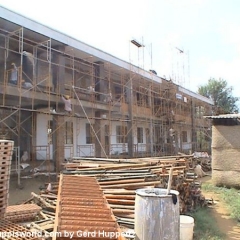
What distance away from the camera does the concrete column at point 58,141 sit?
46.6 ft

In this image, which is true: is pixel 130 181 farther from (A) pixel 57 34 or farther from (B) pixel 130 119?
(B) pixel 130 119

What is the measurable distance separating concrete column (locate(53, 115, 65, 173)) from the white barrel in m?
10.2

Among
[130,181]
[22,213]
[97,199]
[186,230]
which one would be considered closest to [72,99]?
[130,181]

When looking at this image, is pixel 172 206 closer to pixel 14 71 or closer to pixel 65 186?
pixel 65 186

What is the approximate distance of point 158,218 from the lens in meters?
4.39

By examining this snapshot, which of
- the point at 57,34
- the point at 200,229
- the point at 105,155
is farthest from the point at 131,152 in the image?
the point at 200,229

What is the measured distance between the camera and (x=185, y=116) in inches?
1085

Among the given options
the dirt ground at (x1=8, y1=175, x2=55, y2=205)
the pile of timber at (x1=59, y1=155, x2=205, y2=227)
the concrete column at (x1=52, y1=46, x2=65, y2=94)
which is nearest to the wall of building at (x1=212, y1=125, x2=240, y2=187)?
the pile of timber at (x1=59, y1=155, x2=205, y2=227)

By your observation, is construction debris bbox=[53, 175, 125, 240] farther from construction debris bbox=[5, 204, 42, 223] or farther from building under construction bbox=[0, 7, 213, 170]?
building under construction bbox=[0, 7, 213, 170]

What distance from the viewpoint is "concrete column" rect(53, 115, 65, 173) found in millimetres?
14195

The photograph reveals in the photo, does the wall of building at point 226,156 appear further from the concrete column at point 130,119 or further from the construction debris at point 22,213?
the construction debris at point 22,213

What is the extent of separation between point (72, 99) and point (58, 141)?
2.28 meters

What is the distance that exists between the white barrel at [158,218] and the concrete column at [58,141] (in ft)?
33.5

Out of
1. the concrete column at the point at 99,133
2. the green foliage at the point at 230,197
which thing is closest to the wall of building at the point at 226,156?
the green foliage at the point at 230,197
